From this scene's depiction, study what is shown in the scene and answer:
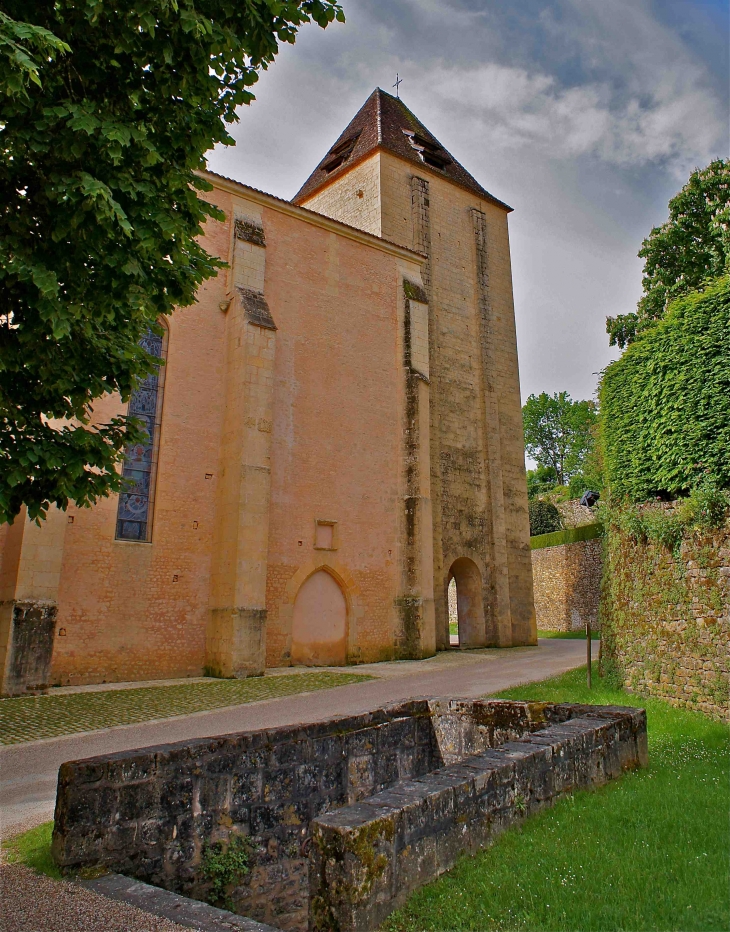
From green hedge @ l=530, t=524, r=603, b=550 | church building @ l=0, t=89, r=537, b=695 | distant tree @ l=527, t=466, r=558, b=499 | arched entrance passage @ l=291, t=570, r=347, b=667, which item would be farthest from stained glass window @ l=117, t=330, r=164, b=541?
distant tree @ l=527, t=466, r=558, b=499

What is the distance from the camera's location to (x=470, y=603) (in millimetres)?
21172

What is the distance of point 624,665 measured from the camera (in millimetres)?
9914

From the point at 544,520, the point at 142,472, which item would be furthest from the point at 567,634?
the point at 142,472

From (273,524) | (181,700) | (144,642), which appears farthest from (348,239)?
(181,700)

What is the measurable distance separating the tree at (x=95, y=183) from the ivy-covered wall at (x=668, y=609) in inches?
274

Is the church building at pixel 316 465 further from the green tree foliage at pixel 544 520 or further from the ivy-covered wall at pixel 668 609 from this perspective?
the green tree foliage at pixel 544 520

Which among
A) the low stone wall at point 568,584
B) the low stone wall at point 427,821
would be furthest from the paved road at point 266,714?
the low stone wall at point 568,584

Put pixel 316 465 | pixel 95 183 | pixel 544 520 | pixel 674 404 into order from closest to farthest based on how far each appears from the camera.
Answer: pixel 95 183 → pixel 674 404 → pixel 316 465 → pixel 544 520

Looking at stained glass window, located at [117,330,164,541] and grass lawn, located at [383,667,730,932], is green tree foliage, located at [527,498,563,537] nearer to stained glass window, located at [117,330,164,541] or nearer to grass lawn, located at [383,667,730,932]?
stained glass window, located at [117,330,164,541]

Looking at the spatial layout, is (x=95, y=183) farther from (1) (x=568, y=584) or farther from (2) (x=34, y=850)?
(1) (x=568, y=584)

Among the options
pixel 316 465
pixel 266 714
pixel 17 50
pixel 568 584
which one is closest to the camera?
pixel 17 50

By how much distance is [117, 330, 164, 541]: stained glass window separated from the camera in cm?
1387

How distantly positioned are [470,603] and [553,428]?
1568 inches

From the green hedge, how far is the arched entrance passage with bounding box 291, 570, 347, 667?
13.5 m
